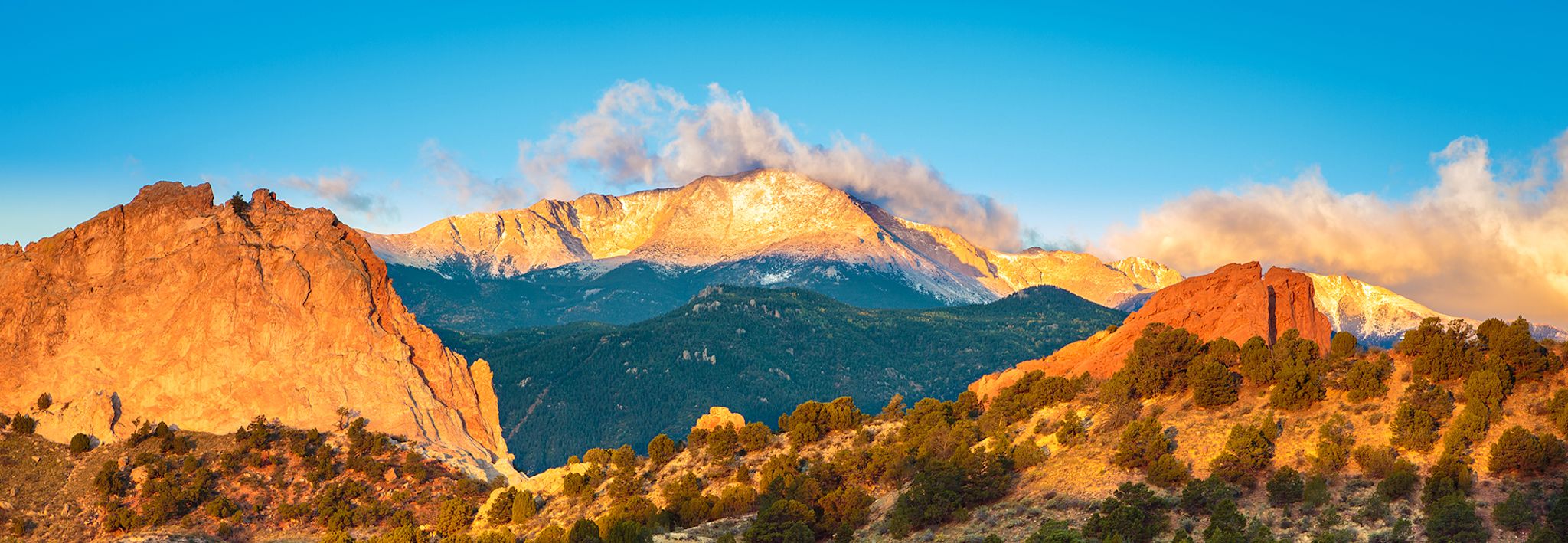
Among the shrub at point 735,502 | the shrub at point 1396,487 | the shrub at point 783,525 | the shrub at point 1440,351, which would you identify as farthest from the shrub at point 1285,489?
the shrub at point 735,502

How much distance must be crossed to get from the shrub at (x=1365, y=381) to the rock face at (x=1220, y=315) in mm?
12639

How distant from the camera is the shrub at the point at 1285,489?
6731 cm

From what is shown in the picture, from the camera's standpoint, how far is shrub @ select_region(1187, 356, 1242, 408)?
80.3m

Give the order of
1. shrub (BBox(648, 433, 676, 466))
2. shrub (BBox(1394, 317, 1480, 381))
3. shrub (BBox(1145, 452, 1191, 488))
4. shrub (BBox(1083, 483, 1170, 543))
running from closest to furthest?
1. shrub (BBox(1083, 483, 1170, 543))
2. shrub (BBox(1145, 452, 1191, 488))
3. shrub (BBox(1394, 317, 1480, 381))
4. shrub (BBox(648, 433, 676, 466))

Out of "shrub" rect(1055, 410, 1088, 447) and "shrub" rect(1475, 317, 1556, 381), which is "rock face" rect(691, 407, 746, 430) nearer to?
Answer: "shrub" rect(1055, 410, 1088, 447)

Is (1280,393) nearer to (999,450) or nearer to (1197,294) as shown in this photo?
(999,450)

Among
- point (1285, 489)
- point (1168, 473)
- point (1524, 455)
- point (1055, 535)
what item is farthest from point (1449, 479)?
point (1055, 535)

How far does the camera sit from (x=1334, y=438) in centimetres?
7156

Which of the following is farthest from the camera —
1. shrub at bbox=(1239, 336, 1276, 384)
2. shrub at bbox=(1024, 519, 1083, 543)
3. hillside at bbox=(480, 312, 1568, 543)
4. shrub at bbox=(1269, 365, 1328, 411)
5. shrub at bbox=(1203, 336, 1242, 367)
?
shrub at bbox=(1203, 336, 1242, 367)

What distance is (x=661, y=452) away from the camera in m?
96.9

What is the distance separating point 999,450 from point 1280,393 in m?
15.4

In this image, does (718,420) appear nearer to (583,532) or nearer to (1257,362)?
(583,532)

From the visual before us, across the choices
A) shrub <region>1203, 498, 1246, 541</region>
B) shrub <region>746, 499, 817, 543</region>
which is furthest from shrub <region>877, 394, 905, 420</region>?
shrub <region>1203, 498, 1246, 541</region>

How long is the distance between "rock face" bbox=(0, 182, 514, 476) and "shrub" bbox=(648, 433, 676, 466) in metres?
10.2
